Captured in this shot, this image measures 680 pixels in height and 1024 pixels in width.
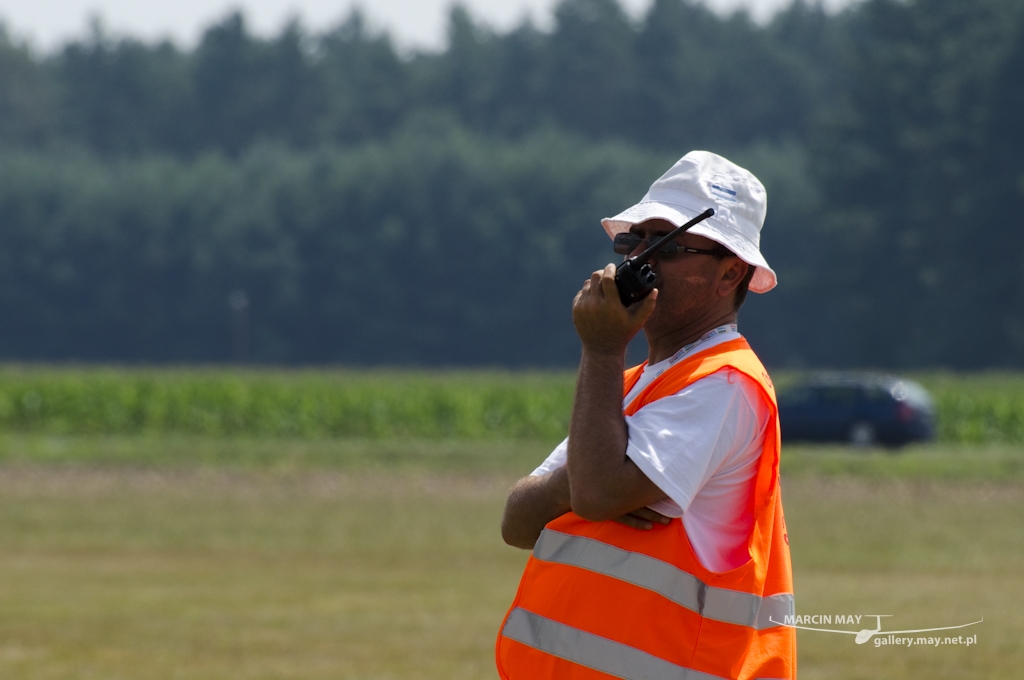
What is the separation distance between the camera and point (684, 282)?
3004 millimetres

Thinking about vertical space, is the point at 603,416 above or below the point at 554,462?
above

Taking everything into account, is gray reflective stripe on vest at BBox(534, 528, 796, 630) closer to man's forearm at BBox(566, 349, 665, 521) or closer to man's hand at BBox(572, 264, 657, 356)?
man's forearm at BBox(566, 349, 665, 521)

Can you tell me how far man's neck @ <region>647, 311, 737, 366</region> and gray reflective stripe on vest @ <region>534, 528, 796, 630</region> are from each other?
1.47 feet

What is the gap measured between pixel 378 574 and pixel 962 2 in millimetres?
76897

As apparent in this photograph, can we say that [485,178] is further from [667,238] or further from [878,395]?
Answer: [667,238]

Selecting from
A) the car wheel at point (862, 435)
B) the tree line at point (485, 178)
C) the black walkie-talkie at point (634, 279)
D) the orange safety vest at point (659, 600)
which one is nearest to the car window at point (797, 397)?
the car wheel at point (862, 435)

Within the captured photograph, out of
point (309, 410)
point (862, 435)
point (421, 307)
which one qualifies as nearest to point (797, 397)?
point (862, 435)

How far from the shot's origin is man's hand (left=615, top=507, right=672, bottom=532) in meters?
2.80

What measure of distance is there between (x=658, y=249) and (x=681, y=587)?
0.66m

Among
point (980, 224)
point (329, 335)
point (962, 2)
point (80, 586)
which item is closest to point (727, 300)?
point (80, 586)

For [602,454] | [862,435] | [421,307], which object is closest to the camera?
[602,454]

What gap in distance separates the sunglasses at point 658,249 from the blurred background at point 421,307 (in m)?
5.45

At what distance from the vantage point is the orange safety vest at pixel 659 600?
9.16ft

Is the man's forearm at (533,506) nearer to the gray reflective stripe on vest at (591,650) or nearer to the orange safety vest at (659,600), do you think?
the orange safety vest at (659,600)
